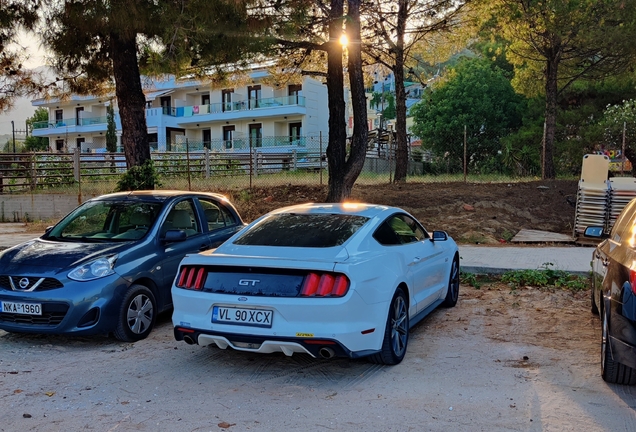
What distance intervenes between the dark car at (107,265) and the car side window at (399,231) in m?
2.31

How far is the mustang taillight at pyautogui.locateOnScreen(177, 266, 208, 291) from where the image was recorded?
15.7ft

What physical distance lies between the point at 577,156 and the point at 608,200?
18.4 metres

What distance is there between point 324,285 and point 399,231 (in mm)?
1622

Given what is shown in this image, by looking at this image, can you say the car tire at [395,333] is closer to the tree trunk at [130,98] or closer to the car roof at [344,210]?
the car roof at [344,210]

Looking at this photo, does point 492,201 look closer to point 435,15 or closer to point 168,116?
point 435,15

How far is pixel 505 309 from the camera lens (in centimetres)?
713

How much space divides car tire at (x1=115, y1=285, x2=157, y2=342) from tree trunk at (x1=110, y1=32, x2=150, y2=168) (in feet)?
23.1

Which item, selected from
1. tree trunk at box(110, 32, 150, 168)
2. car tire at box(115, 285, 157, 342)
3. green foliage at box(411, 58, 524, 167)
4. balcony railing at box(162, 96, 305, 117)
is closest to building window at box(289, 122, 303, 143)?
balcony railing at box(162, 96, 305, 117)

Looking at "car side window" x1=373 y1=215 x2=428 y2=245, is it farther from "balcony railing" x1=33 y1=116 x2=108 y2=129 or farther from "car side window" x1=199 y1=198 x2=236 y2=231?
"balcony railing" x1=33 y1=116 x2=108 y2=129

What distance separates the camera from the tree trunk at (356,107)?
1225cm

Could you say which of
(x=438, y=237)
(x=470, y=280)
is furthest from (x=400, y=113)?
(x=438, y=237)

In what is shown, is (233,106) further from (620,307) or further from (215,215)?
(620,307)

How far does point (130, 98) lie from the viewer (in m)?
12.1

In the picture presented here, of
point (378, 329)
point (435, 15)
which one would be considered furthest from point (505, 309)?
point (435, 15)
